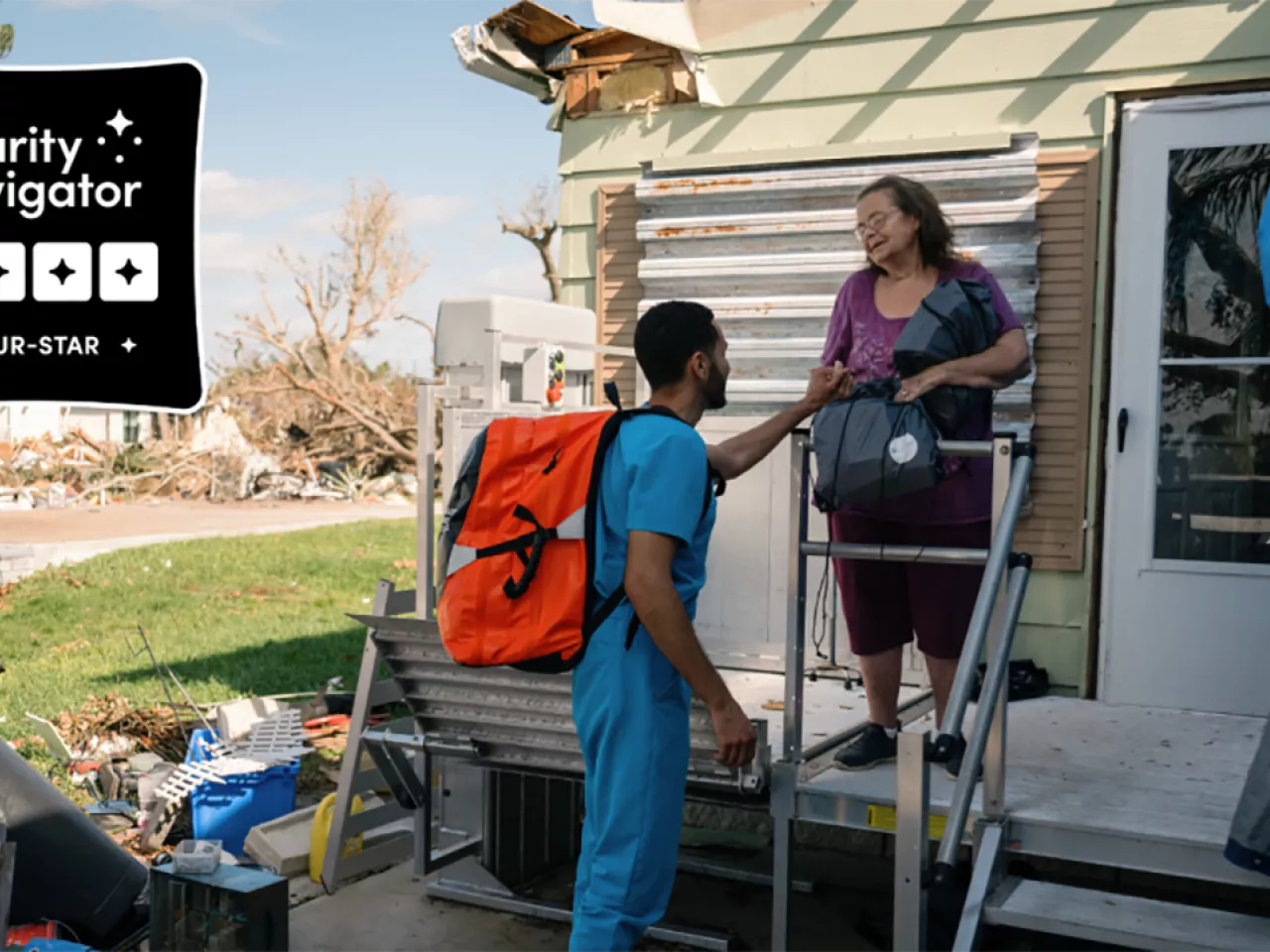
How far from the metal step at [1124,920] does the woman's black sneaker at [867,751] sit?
610 millimetres

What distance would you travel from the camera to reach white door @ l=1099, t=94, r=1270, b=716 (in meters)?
4.71

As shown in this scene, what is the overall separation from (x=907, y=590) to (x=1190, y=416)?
72.0 inches

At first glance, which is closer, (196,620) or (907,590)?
(907,590)

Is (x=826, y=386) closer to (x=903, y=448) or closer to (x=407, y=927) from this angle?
(x=903, y=448)

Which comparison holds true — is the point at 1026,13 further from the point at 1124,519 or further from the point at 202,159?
the point at 202,159

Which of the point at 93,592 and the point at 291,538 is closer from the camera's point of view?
the point at 93,592

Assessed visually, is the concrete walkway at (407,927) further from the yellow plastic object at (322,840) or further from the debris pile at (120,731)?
the debris pile at (120,731)

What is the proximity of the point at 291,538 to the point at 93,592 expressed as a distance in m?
4.01

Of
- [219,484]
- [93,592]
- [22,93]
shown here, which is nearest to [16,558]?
[93,592]

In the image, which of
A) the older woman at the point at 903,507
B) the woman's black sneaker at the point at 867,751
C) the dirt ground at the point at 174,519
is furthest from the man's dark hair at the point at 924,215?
the dirt ground at the point at 174,519

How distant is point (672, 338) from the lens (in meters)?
3.01

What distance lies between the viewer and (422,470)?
457cm

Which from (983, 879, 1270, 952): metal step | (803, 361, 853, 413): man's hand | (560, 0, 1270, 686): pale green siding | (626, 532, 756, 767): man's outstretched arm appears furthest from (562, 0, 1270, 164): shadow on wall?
(626, 532, 756, 767): man's outstretched arm

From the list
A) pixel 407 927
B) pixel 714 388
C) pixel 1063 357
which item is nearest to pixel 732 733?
pixel 714 388
